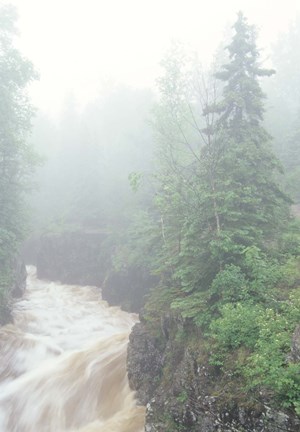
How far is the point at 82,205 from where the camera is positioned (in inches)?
1427

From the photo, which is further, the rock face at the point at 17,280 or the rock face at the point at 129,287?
the rock face at the point at 17,280

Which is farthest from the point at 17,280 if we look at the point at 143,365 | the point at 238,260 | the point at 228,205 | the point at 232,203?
the point at 238,260

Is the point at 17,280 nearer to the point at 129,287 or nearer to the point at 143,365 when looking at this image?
the point at 129,287

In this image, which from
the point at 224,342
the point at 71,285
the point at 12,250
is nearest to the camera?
the point at 224,342

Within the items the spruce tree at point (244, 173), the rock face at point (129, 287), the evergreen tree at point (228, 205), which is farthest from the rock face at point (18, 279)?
the spruce tree at point (244, 173)

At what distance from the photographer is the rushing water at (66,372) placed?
37.7 feet

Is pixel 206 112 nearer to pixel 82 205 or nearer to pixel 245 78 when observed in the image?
pixel 245 78

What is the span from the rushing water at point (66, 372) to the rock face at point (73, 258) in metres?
6.38

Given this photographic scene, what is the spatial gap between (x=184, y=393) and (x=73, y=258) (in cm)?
2278

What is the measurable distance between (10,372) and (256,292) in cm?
1085

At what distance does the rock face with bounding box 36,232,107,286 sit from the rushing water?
6.38 metres

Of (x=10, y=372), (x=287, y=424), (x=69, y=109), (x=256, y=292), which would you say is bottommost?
(x=10, y=372)

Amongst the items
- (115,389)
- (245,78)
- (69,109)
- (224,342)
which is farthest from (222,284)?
(69,109)

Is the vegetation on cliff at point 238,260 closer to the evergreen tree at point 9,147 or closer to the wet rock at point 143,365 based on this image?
the wet rock at point 143,365
